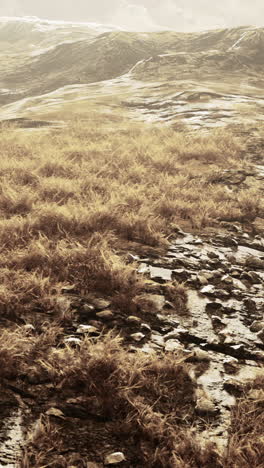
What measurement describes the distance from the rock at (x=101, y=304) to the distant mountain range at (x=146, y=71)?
1917 cm

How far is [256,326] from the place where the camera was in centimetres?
437

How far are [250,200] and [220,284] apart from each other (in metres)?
3.51

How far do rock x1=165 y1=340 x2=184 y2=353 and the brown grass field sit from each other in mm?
178

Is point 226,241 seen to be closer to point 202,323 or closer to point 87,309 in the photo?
point 202,323

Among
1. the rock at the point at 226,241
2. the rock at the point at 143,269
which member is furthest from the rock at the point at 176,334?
the rock at the point at 226,241

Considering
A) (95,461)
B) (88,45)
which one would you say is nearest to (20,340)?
(95,461)

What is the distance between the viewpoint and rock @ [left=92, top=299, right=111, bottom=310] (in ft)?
14.6

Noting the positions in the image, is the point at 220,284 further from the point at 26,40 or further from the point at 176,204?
the point at 26,40

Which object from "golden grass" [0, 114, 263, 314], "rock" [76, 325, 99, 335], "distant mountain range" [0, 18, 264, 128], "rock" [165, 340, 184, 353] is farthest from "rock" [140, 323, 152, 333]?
"distant mountain range" [0, 18, 264, 128]

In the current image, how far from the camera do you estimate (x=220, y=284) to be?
17.3 feet

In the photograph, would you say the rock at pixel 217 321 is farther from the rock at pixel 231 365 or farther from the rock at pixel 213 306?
the rock at pixel 231 365

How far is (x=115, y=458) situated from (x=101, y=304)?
1995 mm

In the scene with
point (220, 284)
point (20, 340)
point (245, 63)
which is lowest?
point (220, 284)

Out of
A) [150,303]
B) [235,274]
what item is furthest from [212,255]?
[150,303]
